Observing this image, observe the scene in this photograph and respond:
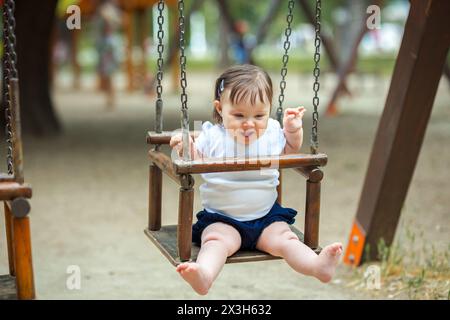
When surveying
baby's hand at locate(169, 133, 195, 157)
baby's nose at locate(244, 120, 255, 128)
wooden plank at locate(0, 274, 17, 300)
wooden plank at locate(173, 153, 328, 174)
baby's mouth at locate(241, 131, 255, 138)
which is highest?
baby's nose at locate(244, 120, 255, 128)

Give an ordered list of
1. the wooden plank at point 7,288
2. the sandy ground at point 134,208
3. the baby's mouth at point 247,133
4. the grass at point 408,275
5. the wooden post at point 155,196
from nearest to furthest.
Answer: the wooden plank at point 7,288 → the baby's mouth at point 247,133 → the wooden post at point 155,196 → the grass at point 408,275 → the sandy ground at point 134,208

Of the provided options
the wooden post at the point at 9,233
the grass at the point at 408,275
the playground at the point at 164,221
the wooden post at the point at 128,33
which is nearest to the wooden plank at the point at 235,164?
the playground at the point at 164,221

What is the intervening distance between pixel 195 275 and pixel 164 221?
367cm

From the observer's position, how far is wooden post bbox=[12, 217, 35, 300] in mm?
2574

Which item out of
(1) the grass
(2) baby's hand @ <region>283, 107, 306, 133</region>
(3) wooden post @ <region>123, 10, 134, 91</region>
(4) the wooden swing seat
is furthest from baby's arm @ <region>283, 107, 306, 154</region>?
(3) wooden post @ <region>123, 10, 134, 91</region>

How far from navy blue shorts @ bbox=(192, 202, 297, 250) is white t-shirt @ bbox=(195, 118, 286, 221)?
0.11ft

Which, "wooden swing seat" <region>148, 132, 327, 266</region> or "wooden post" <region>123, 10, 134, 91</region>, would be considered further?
"wooden post" <region>123, 10, 134, 91</region>

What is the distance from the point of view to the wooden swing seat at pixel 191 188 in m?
2.83

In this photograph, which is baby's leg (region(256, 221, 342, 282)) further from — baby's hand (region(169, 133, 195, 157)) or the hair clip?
the hair clip

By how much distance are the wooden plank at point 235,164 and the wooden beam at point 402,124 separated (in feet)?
6.31

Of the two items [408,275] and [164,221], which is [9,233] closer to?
[408,275]

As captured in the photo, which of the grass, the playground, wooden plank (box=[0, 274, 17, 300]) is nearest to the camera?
wooden plank (box=[0, 274, 17, 300])

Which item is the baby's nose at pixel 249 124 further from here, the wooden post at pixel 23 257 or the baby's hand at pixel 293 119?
the wooden post at pixel 23 257
